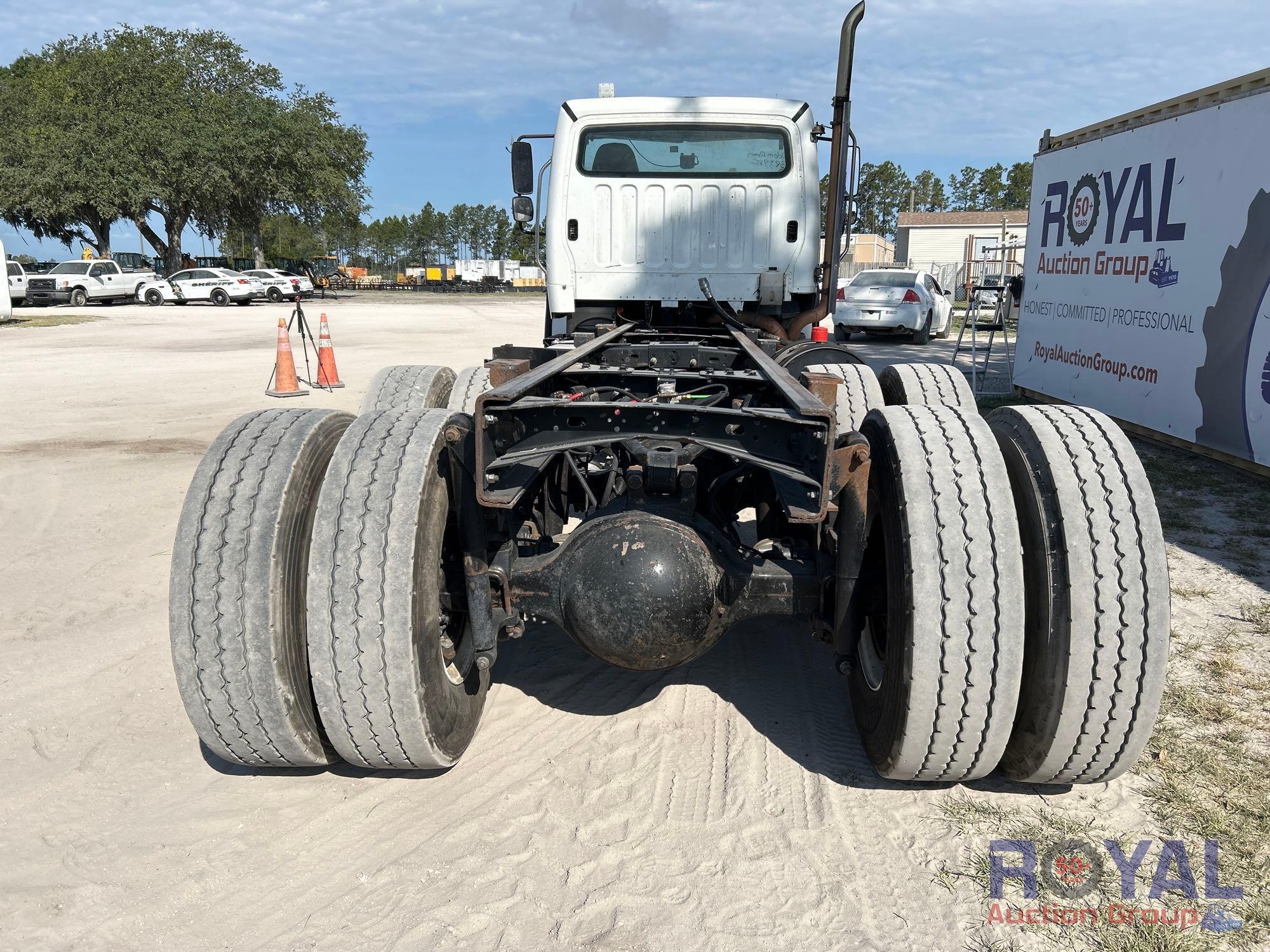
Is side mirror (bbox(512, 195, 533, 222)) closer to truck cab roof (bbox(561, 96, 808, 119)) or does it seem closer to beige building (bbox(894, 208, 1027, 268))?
truck cab roof (bbox(561, 96, 808, 119))

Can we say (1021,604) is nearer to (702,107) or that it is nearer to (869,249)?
(702,107)

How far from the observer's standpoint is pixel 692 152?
5848mm

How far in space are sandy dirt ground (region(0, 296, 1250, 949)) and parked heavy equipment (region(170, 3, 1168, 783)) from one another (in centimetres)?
21

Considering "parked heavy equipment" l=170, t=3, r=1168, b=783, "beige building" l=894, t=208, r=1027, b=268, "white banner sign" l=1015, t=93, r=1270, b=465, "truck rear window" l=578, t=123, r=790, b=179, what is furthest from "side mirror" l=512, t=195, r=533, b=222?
"beige building" l=894, t=208, r=1027, b=268

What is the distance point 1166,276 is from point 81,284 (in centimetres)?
3433

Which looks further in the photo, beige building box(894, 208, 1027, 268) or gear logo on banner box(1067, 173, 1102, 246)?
beige building box(894, 208, 1027, 268)

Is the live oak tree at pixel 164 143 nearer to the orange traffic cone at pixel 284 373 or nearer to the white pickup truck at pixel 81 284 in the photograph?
the white pickup truck at pixel 81 284

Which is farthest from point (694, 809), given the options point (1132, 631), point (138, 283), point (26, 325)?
point (138, 283)

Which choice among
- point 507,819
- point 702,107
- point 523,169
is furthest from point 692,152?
point 507,819

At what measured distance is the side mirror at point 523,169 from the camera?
595 cm

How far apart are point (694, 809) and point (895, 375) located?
116 inches

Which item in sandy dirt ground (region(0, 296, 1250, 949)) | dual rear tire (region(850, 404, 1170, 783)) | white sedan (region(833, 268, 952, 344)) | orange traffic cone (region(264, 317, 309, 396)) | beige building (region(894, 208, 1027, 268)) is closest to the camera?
sandy dirt ground (region(0, 296, 1250, 949))

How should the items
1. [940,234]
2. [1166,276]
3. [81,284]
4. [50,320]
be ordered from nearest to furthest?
[1166,276] → [50,320] → [81,284] → [940,234]

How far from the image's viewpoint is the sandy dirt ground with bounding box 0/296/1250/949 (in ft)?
7.91
